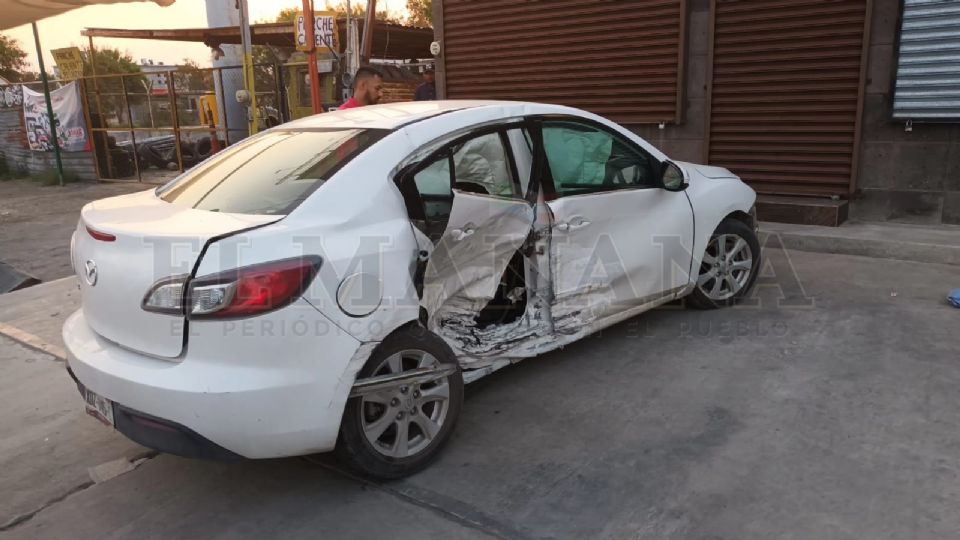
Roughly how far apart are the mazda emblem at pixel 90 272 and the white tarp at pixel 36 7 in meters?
8.29

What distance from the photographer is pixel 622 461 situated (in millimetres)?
3211

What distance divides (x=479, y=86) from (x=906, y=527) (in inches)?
337

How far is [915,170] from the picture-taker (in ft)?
23.4

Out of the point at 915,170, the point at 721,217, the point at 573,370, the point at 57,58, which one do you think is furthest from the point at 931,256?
the point at 57,58

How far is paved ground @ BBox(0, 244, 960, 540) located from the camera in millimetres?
2797

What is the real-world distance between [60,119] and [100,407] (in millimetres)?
15210

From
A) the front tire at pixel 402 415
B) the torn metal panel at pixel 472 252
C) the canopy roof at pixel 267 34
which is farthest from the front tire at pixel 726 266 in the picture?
the canopy roof at pixel 267 34

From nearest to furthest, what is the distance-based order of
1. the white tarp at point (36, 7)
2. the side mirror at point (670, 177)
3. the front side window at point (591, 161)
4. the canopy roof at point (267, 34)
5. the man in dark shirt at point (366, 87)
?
the front side window at point (591, 161) → the side mirror at point (670, 177) → the man in dark shirt at point (366, 87) → the white tarp at point (36, 7) → the canopy roof at point (267, 34)

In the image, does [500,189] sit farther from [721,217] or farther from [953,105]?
[953,105]

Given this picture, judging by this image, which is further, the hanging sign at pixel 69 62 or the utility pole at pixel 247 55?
the hanging sign at pixel 69 62

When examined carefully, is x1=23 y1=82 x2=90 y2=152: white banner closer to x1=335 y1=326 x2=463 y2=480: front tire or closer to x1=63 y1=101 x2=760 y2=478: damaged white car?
x1=63 y1=101 x2=760 y2=478: damaged white car

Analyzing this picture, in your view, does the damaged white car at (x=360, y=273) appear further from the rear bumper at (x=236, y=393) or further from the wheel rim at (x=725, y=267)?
the wheel rim at (x=725, y=267)

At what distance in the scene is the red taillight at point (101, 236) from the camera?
9.46 ft

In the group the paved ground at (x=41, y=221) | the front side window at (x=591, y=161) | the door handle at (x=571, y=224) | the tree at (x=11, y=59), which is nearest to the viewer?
the door handle at (x=571, y=224)
